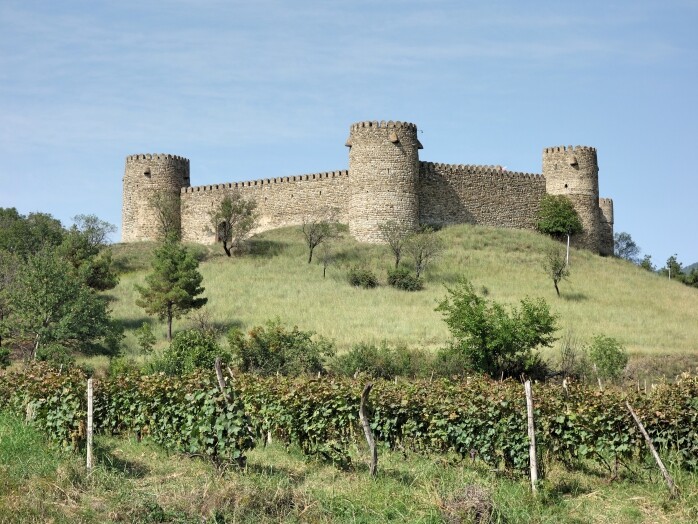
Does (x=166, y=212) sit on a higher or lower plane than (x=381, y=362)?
higher

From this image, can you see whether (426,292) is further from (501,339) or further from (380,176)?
(501,339)

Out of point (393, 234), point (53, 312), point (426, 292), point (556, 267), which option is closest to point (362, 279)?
point (426, 292)

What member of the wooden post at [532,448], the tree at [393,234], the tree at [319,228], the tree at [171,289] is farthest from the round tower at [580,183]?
the wooden post at [532,448]

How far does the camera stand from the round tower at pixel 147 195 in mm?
51875

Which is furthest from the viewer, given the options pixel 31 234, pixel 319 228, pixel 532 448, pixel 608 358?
pixel 31 234

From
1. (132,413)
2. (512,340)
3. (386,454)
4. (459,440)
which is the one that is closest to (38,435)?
(132,413)

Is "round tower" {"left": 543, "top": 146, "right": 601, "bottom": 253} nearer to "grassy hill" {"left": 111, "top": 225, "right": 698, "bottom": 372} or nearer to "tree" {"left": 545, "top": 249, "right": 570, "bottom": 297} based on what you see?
"grassy hill" {"left": 111, "top": 225, "right": 698, "bottom": 372}

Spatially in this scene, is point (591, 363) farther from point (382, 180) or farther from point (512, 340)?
point (382, 180)

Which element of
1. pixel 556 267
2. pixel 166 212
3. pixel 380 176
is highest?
pixel 380 176

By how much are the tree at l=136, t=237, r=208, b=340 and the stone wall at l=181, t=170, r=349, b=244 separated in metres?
13.7

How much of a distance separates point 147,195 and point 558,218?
69.1ft

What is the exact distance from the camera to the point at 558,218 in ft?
164

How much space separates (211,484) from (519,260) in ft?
111

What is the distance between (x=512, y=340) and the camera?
91.7 ft
